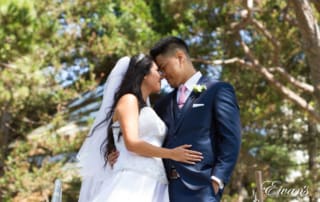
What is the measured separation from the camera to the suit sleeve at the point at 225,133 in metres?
2.44

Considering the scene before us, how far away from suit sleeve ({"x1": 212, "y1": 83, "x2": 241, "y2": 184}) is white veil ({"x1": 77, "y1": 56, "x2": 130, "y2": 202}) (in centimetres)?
60

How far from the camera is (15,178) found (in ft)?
29.0

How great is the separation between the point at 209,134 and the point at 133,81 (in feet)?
1.67

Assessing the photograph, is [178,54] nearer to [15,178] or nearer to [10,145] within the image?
[15,178]

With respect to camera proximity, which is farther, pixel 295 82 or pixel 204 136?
pixel 295 82

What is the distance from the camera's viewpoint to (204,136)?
2.48 m

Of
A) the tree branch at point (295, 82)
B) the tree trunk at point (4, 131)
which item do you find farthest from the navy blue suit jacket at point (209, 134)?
the tree trunk at point (4, 131)

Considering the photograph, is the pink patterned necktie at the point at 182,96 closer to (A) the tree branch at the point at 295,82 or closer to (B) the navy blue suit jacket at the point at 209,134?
(B) the navy blue suit jacket at the point at 209,134

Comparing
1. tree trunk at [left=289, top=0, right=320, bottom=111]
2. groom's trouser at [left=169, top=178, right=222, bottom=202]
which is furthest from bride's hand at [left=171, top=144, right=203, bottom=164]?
tree trunk at [left=289, top=0, right=320, bottom=111]

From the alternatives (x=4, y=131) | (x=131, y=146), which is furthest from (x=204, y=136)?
(x=4, y=131)

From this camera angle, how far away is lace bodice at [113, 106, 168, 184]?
259 centimetres

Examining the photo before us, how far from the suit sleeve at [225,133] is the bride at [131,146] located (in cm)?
11

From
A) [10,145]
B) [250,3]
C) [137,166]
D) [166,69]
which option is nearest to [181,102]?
[166,69]

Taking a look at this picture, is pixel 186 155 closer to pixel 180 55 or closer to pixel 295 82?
pixel 180 55
